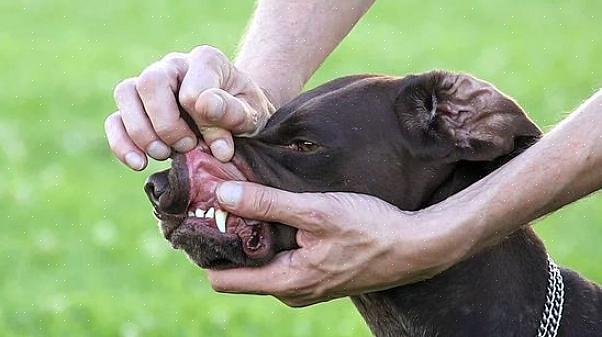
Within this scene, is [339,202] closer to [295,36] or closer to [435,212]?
[435,212]

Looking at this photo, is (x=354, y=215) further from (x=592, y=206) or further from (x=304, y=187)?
(x=592, y=206)

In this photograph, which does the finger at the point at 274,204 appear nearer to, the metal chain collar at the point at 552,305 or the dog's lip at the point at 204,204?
the dog's lip at the point at 204,204

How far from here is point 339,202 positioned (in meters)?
4.13

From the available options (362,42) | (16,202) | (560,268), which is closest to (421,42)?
(362,42)

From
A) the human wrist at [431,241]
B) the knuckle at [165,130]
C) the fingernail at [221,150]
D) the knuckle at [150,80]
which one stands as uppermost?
the human wrist at [431,241]

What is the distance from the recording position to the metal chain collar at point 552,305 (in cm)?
437

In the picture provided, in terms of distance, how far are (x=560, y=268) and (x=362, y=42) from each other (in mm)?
12996

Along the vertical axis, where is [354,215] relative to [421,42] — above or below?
above

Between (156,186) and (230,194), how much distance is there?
241 millimetres

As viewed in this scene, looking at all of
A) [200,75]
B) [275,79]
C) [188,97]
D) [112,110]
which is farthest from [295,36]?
[112,110]

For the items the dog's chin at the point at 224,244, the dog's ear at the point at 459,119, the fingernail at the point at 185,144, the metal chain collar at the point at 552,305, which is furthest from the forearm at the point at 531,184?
the fingernail at the point at 185,144

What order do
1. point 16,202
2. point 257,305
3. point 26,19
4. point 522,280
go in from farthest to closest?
1. point 26,19
2. point 16,202
3. point 257,305
4. point 522,280

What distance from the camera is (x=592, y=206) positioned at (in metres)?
10.2

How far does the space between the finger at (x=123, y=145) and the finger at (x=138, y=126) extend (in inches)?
1.2
